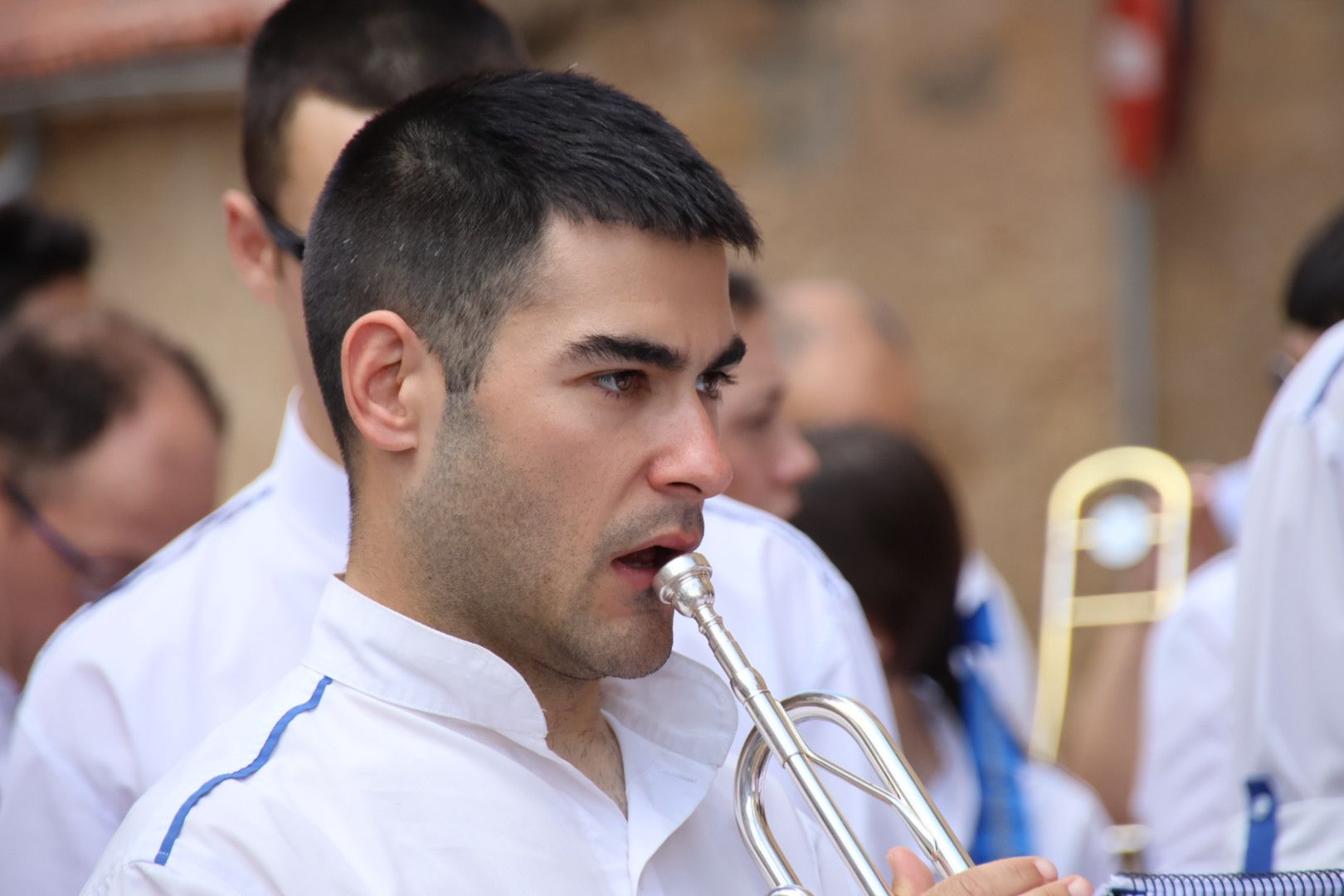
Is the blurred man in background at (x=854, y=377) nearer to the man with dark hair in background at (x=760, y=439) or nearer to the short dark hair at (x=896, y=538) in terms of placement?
the short dark hair at (x=896, y=538)

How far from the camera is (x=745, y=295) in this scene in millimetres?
3664

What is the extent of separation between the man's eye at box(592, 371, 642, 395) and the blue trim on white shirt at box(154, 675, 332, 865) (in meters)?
0.46

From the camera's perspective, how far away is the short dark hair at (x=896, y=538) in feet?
12.1

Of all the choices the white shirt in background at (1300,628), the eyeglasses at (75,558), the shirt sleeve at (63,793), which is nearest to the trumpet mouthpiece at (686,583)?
the shirt sleeve at (63,793)

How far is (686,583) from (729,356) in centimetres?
28

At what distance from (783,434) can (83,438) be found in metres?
1.40

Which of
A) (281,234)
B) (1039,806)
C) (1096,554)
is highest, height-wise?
(281,234)

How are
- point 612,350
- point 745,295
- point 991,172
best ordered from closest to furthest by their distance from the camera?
point 612,350 < point 745,295 < point 991,172

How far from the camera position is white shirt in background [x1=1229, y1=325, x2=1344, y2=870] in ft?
8.89

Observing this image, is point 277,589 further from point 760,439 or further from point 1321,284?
point 1321,284

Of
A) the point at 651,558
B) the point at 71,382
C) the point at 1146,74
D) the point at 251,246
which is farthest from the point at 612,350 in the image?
the point at 1146,74

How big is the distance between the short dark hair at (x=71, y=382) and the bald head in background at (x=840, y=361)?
85.0 inches

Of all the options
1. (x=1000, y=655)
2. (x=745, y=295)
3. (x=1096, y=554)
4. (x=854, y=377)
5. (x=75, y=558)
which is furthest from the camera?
(x=1096, y=554)

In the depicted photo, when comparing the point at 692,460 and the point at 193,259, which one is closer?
the point at 692,460
